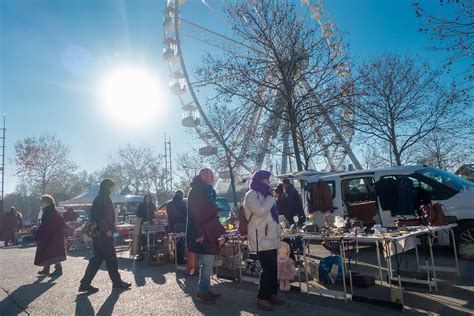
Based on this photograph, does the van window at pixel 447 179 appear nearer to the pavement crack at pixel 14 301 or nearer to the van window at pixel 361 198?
the van window at pixel 361 198

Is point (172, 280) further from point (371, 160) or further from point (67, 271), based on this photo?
point (371, 160)

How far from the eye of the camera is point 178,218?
8648mm

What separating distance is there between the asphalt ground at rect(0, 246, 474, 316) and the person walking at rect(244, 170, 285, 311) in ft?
0.77

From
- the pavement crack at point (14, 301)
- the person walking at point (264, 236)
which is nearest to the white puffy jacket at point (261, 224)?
the person walking at point (264, 236)

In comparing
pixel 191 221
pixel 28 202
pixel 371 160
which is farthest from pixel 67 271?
pixel 28 202

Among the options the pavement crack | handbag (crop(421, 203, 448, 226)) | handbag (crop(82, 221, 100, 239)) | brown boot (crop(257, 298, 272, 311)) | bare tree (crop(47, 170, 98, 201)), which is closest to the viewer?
brown boot (crop(257, 298, 272, 311))

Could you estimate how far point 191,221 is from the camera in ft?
16.6

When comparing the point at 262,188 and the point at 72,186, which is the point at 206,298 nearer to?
the point at 262,188

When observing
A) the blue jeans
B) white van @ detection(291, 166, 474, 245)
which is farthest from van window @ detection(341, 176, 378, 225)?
the blue jeans

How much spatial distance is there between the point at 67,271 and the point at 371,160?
122 feet

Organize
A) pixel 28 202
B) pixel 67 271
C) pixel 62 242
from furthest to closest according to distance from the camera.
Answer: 1. pixel 28 202
2. pixel 67 271
3. pixel 62 242

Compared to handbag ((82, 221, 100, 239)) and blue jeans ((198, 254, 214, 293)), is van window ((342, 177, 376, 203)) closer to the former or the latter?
blue jeans ((198, 254, 214, 293))

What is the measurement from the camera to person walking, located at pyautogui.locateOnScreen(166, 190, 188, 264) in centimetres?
845

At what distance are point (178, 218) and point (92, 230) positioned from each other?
2.70 metres
